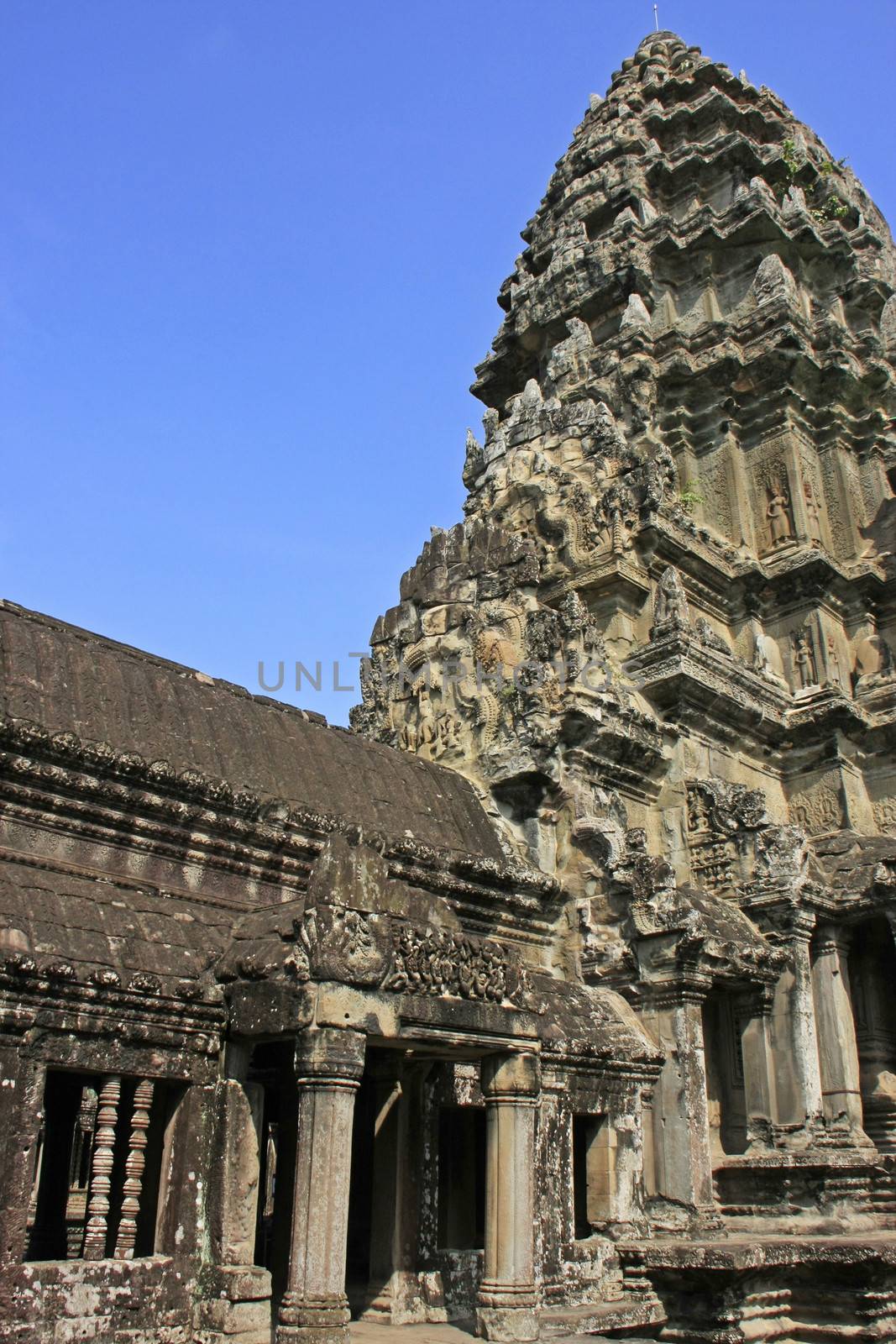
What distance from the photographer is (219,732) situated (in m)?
11.8

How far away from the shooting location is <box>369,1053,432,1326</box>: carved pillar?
980 centimetres

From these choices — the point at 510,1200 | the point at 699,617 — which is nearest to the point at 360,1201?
the point at 510,1200

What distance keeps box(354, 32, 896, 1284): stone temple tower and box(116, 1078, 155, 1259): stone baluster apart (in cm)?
558

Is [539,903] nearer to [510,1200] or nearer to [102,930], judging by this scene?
[510,1200]

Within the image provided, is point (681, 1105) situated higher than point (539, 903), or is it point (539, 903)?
point (539, 903)

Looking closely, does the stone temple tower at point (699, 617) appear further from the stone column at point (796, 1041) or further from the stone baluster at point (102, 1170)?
Result: the stone baluster at point (102, 1170)

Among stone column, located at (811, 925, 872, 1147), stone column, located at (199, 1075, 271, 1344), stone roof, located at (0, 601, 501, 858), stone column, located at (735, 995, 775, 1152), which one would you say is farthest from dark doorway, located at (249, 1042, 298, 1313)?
stone column, located at (811, 925, 872, 1147)

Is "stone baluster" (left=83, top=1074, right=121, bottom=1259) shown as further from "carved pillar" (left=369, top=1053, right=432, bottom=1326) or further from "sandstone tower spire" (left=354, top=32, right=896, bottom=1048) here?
"sandstone tower spire" (left=354, top=32, right=896, bottom=1048)

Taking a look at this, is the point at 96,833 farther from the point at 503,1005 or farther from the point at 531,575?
the point at 531,575

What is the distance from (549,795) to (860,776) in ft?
23.1

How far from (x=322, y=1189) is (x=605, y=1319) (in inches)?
134

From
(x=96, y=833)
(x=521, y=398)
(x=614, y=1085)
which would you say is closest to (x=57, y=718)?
(x=96, y=833)

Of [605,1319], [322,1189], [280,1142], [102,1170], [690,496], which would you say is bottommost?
[605,1319]

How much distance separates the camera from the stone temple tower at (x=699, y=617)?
534 inches
